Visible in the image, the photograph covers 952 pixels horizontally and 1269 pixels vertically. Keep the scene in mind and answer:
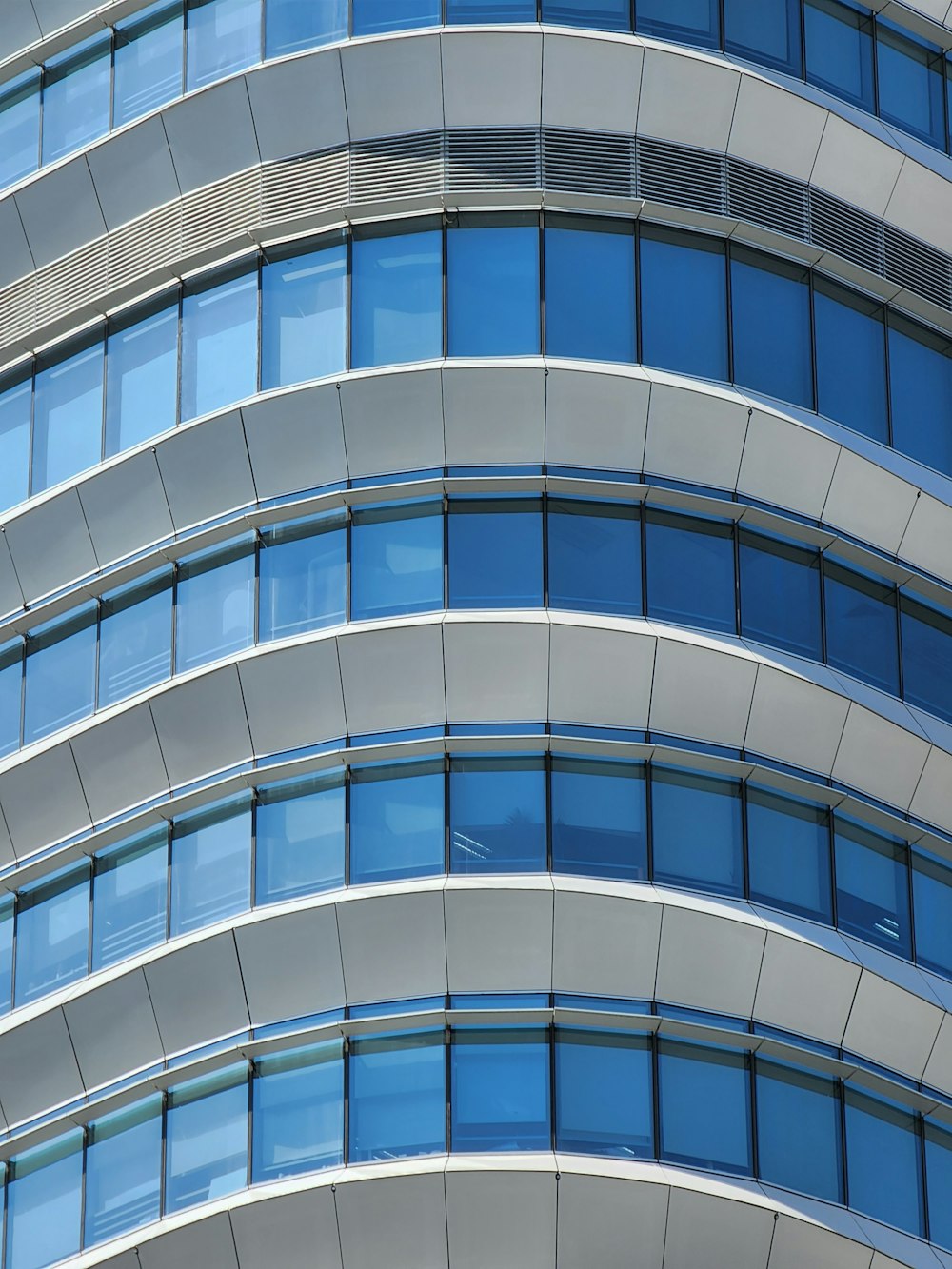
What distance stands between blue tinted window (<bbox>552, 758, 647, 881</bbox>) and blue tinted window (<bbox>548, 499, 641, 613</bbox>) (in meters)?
2.15

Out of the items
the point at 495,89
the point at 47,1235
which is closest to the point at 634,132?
the point at 495,89

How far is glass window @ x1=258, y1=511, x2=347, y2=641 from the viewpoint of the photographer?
36.4 metres

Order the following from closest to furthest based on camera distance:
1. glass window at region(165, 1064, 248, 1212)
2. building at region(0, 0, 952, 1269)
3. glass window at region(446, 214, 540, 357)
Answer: building at region(0, 0, 952, 1269)
glass window at region(165, 1064, 248, 1212)
glass window at region(446, 214, 540, 357)

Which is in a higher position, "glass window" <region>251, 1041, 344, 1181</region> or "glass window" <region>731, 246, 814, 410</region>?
"glass window" <region>731, 246, 814, 410</region>

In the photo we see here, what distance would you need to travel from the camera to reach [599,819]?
35.4 meters

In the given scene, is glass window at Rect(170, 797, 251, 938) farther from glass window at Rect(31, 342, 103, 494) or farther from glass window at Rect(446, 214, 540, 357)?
glass window at Rect(446, 214, 540, 357)

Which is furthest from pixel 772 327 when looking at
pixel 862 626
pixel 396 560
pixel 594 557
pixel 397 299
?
pixel 396 560

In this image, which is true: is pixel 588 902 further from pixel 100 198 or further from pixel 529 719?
pixel 100 198

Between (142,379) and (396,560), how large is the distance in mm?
5164

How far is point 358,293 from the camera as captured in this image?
123 feet

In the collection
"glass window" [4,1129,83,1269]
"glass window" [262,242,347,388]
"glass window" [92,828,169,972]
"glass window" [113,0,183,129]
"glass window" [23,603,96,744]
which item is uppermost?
"glass window" [113,0,183,129]

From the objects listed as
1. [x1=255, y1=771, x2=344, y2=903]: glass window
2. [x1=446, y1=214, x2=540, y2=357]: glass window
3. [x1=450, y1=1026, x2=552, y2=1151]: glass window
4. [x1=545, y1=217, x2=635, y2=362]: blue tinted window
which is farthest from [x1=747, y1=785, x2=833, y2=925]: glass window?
[x1=446, y1=214, x2=540, y2=357]: glass window

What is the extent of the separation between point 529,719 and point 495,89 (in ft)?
29.0

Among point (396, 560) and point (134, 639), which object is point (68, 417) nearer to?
point (134, 639)
